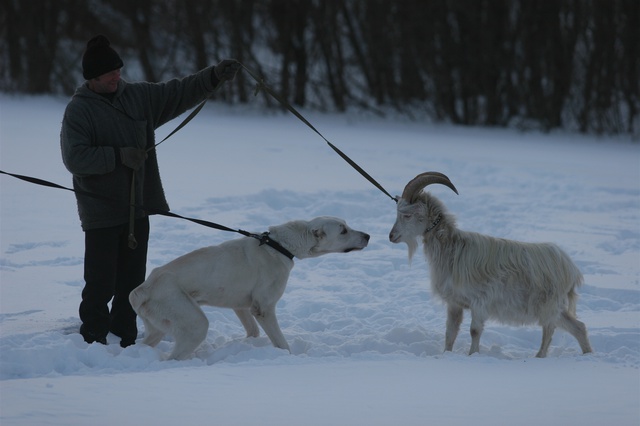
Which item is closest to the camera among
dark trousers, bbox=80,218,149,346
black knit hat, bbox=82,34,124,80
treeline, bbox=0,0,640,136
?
black knit hat, bbox=82,34,124,80

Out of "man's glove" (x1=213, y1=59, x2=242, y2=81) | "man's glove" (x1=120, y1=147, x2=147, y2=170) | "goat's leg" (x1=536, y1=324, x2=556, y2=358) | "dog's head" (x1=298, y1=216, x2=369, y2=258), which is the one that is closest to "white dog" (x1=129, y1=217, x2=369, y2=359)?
"dog's head" (x1=298, y1=216, x2=369, y2=258)

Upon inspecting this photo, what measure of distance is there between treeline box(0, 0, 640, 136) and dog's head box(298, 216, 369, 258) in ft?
53.1

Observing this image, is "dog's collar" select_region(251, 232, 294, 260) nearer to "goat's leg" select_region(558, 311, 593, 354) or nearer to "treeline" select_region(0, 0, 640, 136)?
"goat's leg" select_region(558, 311, 593, 354)

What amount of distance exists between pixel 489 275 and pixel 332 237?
118 centimetres

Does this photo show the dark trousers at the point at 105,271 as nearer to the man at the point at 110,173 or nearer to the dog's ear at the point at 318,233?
the man at the point at 110,173

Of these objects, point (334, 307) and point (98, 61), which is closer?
point (98, 61)

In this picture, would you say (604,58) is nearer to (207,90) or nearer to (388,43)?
(388,43)

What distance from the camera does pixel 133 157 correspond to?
5.96 m

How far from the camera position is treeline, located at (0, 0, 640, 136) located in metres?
21.2

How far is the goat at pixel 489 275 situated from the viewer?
6.36 meters

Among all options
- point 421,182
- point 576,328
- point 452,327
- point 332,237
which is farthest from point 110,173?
point 576,328

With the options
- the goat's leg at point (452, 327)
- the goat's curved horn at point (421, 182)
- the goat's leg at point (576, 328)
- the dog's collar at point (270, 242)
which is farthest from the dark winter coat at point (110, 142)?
the goat's leg at point (576, 328)

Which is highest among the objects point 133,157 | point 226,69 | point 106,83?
point 226,69

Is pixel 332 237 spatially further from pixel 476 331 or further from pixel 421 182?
pixel 476 331
